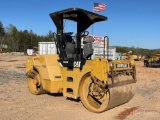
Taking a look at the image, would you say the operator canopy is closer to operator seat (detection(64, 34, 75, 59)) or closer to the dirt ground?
operator seat (detection(64, 34, 75, 59))

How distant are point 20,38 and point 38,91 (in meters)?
76.9

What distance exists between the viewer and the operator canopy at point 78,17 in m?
7.20

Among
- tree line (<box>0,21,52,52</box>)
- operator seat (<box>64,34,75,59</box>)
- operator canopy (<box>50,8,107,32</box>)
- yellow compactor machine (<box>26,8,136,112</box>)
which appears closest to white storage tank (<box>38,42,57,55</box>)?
yellow compactor machine (<box>26,8,136,112</box>)

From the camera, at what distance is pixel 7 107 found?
7.04 meters

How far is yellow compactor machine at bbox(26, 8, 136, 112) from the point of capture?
6422mm

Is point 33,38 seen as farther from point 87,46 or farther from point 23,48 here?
point 87,46

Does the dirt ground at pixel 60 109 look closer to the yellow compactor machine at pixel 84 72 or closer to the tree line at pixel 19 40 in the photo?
the yellow compactor machine at pixel 84 72

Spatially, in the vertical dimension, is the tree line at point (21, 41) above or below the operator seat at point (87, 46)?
above

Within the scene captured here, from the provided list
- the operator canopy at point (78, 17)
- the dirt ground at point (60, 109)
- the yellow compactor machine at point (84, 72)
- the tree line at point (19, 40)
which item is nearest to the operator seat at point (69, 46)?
the yellow compactor machine at point (84, 72)

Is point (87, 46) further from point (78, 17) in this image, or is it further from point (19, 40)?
point (19, 40)

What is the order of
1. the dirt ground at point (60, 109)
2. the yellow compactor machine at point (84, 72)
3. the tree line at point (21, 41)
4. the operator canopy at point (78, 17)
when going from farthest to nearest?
the tree line at point (21, 41)
the operator canopy at point (78, 17)
the yellow compactor machine at point (84, 72)
the dirt ground at point (60, 109)

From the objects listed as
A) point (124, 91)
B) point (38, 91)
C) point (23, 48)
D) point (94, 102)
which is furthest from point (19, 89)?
point (23, 48)

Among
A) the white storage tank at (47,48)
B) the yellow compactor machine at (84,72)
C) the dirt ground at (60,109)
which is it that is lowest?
the dirt ground at (60,109)

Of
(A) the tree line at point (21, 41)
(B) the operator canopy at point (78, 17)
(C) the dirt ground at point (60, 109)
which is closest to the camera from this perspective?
(C) the dirt ground at point (60, 109)
